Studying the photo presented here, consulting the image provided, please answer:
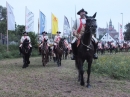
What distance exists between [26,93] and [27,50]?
8707 mm

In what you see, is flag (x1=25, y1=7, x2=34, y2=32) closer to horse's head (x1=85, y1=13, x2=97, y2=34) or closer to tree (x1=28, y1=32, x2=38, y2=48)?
tree (x1=28, y1=32, x2=38, y2=48)

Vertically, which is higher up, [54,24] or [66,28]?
[54,24]

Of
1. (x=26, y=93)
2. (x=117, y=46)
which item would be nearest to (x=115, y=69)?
(x=26, y=93)

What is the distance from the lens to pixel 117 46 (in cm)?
4241

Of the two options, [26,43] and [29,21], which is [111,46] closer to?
[29,21]

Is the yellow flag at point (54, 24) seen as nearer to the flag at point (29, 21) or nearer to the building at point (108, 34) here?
the flag at point (29, 21)

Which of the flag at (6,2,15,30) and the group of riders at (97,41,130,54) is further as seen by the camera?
the group of riders at (97,41,130,54)

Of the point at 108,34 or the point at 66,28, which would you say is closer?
the point at 66,28

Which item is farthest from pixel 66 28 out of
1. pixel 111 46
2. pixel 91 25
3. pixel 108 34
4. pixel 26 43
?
pixel 108 34

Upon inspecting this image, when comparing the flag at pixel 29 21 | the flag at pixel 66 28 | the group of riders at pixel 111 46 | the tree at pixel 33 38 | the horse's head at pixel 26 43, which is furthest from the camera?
the group of riders at pixel 111 46

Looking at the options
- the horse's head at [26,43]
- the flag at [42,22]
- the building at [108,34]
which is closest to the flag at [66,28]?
the flag at [42,22]

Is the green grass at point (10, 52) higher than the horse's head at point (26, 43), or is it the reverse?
the horse's head at point (26, 43)

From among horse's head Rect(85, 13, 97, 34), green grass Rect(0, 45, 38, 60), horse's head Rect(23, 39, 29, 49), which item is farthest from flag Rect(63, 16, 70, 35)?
horse's head Rect(85, 13, 97, 34)

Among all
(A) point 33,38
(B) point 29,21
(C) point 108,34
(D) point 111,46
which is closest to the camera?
(B) point 29,21
